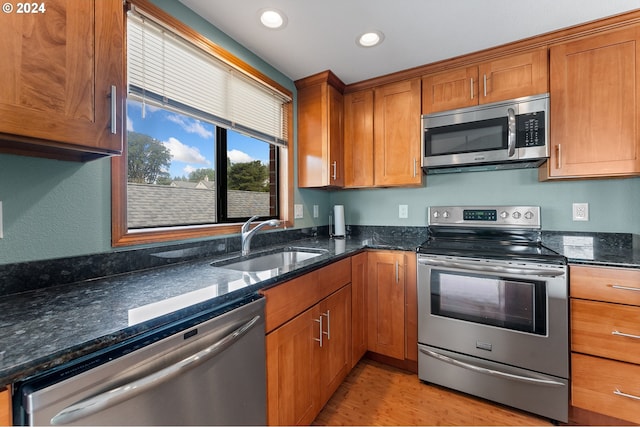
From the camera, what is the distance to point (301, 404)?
1.36 m

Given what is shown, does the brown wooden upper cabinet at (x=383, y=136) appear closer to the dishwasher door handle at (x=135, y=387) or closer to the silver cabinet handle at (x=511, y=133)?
the silver cabinet handle at (x=511, y=133)

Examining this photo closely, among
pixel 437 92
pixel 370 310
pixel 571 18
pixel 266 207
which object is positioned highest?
pixel 571 18

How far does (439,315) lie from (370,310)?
50 centimetres

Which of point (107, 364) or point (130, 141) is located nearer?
point (107, 364)

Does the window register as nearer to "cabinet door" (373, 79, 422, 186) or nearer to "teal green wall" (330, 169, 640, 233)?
"cabinet door" (373, 79, 422, 186)

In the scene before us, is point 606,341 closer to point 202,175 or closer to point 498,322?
point 498,322

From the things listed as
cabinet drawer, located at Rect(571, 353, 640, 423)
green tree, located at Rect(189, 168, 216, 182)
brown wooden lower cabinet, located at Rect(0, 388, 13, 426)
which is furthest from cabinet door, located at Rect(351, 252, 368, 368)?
brown wooden lower cabinet, located at Rect(0, 388, 13, 426)

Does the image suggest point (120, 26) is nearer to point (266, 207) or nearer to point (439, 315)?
point (266, 207)

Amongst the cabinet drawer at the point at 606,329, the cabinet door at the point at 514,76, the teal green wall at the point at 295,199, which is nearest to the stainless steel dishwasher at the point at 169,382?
the teal green wall at the point at 295,199

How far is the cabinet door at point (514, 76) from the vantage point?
5.97ft

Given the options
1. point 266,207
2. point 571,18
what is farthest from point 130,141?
point 571,18

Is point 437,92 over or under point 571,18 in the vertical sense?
under

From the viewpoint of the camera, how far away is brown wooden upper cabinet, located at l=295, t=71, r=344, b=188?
2.27 metres

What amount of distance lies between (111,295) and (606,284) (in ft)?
7.36
